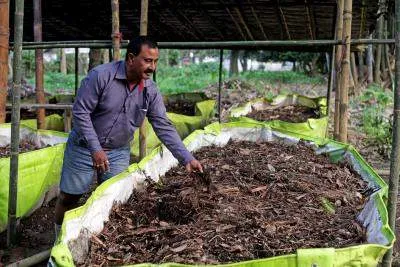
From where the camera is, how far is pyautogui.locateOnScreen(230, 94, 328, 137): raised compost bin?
566cm

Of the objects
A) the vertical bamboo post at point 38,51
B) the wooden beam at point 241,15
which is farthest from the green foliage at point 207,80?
the vertical bamboo post at point 38,51

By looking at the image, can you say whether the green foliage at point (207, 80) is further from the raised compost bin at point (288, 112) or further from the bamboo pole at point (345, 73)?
the bamboo pole at point (345, 73)

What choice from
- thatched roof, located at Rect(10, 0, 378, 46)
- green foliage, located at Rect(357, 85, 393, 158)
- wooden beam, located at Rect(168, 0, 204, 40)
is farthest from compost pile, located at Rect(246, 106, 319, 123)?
wooden beam, located at Rect(168, 0, 204, 40)

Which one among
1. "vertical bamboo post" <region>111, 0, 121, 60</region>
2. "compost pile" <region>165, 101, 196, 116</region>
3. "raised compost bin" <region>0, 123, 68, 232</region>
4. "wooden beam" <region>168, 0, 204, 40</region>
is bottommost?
"raised compost bin" <region>0, 123, 68, 232</region>

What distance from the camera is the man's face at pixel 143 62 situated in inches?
117

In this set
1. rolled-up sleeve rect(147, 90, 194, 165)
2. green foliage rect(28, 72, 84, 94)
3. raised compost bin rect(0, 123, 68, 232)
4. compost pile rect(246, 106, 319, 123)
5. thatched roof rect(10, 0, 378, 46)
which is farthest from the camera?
green foliage rect(28, 72, 84, 94)

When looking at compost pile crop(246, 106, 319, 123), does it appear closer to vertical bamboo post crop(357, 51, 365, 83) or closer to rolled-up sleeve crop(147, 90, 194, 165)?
rolled-up sleeve crop(147, 90, 194, 165)

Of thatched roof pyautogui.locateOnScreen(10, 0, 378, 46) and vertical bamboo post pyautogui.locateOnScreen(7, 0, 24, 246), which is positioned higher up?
thatched roof pyautogui.locateOnScreen(10, 0, 378, 46)

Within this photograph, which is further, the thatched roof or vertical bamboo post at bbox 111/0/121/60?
the thatched roof

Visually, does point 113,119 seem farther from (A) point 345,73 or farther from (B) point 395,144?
(A) point 345,73

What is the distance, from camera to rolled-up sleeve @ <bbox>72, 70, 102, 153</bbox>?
9.96ft

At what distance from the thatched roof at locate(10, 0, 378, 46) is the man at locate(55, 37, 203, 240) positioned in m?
2.77

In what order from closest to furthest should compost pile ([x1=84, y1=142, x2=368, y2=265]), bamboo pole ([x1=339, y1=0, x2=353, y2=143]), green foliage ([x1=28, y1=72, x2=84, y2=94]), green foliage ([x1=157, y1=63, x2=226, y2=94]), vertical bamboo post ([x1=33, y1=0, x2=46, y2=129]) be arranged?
compost pile ([x1=84, y1=142, x2=368, y2=265]) → bamboo pole ([x1=339, y1=0, x2=353, y2=143]) → vertical bamboo post ([x1=33, y1=0, x2=46, y2=129]) → green foliage ([x1=28, y1=72, x2=84, y2=94]) → green foliage ([x1=157, y1=63, x2=226, y2=94])

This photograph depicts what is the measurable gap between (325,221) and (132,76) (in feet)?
5.04
